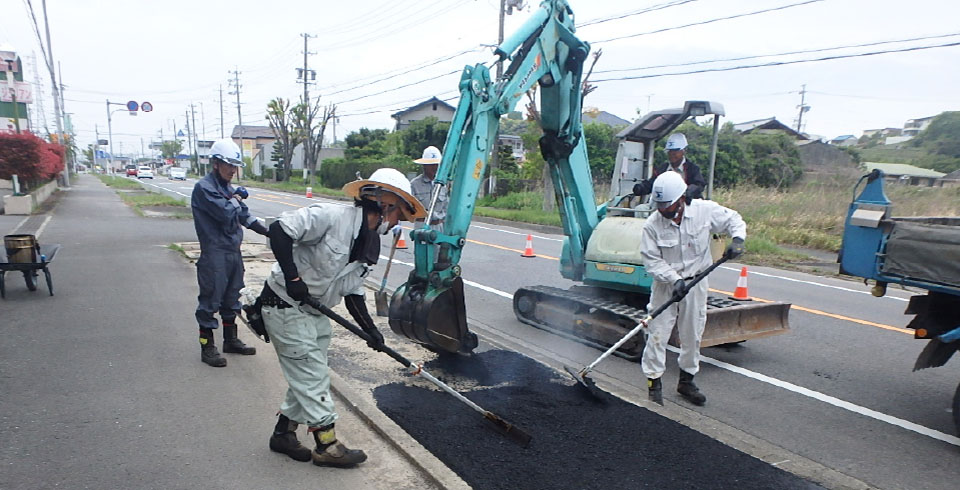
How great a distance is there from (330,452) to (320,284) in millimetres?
948

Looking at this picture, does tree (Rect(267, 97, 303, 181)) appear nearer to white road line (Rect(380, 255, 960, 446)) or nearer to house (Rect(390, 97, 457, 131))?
house (Rect(390, 97, 457, 131))

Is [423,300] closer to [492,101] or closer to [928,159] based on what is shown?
[492,101]

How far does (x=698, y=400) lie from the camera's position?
4582mm

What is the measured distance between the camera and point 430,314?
4656 millimetres

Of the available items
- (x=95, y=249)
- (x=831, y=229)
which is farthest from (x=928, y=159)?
(x=95, y=249)

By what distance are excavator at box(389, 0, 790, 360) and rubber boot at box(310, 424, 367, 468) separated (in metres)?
1.44

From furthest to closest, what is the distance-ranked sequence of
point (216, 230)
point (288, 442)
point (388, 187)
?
point (216, 230)
point (288, 442)
point (388, 187)

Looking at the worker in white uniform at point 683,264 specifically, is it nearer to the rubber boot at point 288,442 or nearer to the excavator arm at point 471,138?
the excavator arm at point 471,138

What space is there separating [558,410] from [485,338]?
6.08 ft

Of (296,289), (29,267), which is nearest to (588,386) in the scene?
(296,289)

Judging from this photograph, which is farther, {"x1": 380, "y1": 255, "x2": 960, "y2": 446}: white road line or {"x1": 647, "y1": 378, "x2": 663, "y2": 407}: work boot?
{"x1": 647, "y1": 378, "x2": 663, "y2": 407}: work boot

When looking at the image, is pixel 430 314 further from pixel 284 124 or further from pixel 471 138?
pixel 284 124

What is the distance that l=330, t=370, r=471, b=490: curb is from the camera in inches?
127

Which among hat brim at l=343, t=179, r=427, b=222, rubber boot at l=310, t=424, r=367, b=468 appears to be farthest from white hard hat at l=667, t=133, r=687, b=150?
rubber boot at l=310, t=424, r=367, b=468
